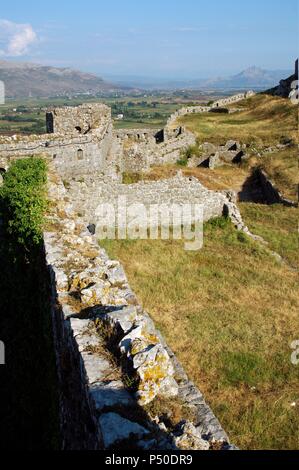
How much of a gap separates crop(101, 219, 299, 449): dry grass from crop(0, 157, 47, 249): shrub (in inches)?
165

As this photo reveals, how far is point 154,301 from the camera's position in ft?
46.9

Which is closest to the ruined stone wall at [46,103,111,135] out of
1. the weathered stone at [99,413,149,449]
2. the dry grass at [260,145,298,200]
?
the dry grass at [260,145,298,200]

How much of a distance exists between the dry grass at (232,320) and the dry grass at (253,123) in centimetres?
2715

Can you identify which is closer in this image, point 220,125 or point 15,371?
point 15,371

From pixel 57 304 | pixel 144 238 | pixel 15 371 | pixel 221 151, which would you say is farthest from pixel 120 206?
pixel 221 151

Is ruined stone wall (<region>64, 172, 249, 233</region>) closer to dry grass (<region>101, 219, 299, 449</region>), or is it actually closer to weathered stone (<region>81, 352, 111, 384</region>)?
dry grass (<region>101, 219, 299, 449</region>)

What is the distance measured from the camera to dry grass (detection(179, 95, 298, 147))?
46.0 meters

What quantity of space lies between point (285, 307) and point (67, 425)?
10099mm

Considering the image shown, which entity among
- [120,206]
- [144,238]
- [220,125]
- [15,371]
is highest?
[220,125]

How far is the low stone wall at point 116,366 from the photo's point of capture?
473 cm

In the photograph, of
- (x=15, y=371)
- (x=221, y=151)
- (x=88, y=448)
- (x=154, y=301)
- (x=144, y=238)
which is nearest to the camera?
(x=88, y=448)

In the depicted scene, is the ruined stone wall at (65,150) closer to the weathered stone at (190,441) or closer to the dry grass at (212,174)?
the dry grass at (212,174)

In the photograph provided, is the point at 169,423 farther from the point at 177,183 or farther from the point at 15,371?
the point at 177,183

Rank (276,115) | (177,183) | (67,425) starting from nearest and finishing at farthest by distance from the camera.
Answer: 1. (67,425)
2. (177,183)
3. (276,115)
